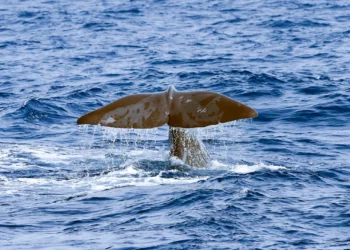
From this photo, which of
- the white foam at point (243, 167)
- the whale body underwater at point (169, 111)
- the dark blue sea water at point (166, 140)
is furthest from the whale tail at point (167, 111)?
the white foam at point (243, 167)

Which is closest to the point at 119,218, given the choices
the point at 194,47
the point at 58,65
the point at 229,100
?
the point at 229,100

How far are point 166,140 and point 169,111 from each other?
488cm

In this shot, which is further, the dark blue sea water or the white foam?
the white foam

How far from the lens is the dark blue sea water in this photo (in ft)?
35.0

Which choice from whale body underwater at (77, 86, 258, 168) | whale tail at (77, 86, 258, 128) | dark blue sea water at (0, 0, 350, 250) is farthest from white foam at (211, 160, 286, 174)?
whale tail at (77, 86, 258, 128)

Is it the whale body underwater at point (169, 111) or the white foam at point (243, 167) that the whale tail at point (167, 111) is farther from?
the white foam at point (243, 167)

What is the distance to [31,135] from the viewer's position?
17.4 m

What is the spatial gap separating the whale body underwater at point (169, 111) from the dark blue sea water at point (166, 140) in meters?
0.45

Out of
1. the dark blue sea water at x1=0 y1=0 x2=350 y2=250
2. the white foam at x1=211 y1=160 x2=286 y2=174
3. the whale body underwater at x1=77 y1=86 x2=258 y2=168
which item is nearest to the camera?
the dark blue sea water at x1=0 y1=0 x2=350 y2=250

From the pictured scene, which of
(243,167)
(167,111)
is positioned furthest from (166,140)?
(167,111)

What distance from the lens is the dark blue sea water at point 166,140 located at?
1066cm

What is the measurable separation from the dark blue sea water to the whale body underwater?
17.7 inches

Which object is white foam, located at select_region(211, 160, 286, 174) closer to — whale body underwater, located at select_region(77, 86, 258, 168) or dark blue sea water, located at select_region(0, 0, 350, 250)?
dark blue sea water, located at select_region(0, 0, 350, 250)

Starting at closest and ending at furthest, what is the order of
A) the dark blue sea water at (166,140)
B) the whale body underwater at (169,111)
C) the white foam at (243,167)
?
the dark blue sea water at (166,140)
the whale body underwater at (169,111)
the white foam at (243,167)
